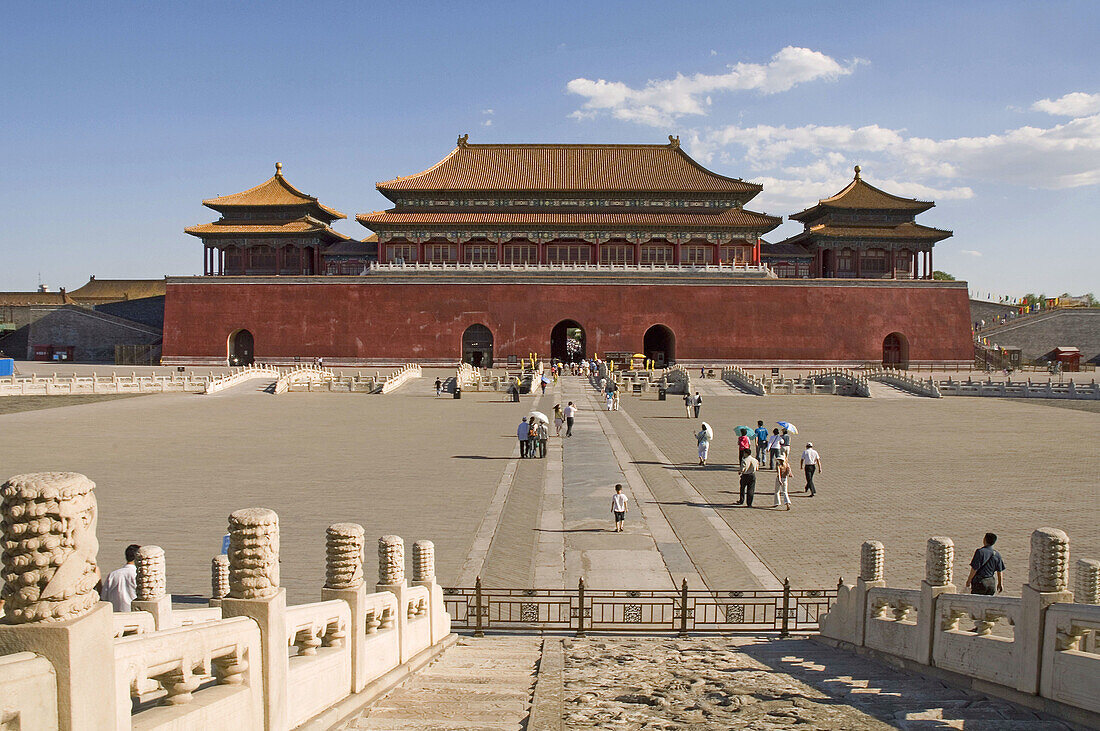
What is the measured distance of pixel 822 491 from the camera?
14.1m

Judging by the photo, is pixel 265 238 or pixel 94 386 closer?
pixel 94 386

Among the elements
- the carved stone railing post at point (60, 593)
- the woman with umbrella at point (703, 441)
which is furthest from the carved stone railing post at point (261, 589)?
the woman with umbrella at point (703, 441)

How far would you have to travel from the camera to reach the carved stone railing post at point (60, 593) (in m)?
2.59

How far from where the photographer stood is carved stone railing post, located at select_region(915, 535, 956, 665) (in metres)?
5.87

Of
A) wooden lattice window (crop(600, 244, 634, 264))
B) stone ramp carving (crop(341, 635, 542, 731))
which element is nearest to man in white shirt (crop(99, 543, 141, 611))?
stone ramp carving (crop(341, 635, 542, 731))

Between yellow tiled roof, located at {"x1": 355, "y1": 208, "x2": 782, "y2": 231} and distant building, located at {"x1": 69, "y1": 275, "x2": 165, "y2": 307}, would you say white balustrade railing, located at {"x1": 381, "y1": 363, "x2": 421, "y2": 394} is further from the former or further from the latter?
distant building, located at {"x1": 69, "y1": 275, "x2": 165, "y2": 307}

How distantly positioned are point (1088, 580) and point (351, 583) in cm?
468

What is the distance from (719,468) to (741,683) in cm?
1145

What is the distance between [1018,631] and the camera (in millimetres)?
5031

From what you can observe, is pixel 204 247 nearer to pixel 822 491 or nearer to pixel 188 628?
pixel 822 491

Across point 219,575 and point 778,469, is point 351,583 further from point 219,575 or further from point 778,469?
point 778,469

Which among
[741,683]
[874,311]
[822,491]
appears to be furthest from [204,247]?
[741,683]

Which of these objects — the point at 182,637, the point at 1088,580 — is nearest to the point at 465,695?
the point at 182,637

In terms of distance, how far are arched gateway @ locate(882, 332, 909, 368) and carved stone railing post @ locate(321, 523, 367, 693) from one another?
1806 inches
